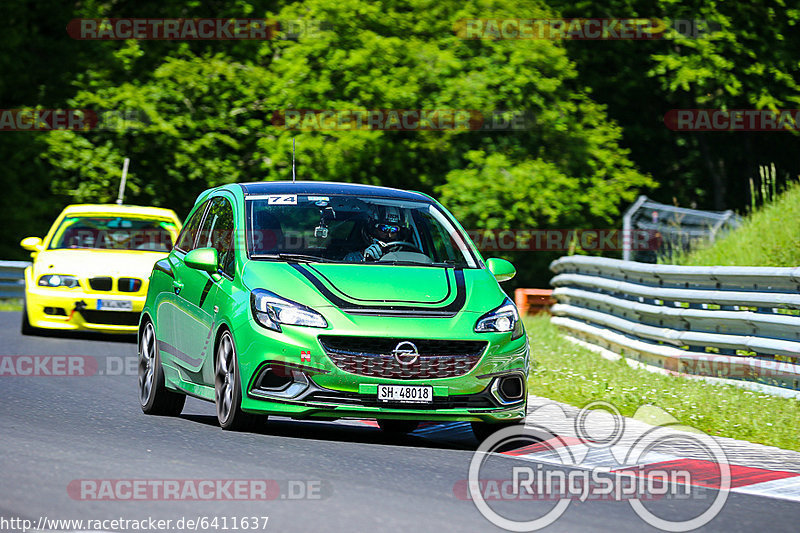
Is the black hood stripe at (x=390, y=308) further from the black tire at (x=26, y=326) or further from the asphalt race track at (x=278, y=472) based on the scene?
the black tire at (x=26, y=326)

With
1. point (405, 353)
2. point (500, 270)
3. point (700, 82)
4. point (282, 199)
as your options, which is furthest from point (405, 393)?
point (700, 82)

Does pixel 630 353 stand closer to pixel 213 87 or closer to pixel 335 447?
pixel 335 447

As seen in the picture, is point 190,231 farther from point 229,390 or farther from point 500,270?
point 500,270

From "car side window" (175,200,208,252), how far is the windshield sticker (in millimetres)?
1123

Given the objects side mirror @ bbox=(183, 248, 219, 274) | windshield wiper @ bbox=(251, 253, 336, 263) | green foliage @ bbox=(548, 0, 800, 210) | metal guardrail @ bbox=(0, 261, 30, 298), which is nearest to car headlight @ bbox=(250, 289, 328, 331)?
windshield wiper @ bbox=(251, 253, 336, 263)

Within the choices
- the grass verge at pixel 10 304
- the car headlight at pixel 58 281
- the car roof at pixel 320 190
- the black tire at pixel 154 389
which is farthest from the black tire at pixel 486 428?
the grass verge at pixel 10 304

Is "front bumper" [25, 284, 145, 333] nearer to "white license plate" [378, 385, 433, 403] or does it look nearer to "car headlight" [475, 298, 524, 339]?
"car headlight" [475, 298, 524, 339]

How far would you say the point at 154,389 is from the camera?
35.9ft

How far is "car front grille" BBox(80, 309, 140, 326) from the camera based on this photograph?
17422 millimetres

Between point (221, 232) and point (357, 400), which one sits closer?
point (357, 400)

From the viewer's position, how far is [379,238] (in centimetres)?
1049

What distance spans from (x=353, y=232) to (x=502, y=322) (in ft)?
4.88

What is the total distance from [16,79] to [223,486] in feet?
104

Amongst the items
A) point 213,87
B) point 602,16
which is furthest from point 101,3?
point 602,16
